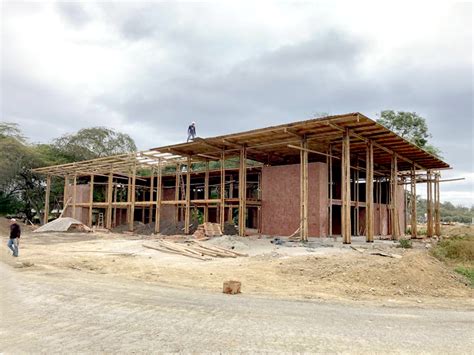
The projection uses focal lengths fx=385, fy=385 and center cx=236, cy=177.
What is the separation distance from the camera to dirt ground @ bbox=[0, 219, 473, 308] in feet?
31.6

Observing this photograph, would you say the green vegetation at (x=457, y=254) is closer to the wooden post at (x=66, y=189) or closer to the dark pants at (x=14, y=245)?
the dark pants at (x=14, y=245)

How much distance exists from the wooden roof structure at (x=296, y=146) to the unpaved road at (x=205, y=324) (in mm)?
9679

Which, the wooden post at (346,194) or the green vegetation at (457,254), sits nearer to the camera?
the green vegetation at (457,254)

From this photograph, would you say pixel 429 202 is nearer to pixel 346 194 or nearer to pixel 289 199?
pixel 289 199

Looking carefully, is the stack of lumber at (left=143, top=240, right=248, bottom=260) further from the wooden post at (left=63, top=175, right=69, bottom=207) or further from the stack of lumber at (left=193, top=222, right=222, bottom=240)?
the wooden post at (left=63, top=175, right=69, bottom=207)

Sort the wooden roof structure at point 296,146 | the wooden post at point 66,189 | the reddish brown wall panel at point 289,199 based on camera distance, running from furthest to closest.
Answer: the wooden post at point 66,189
the reddish brown wall panel at point 289,199
the wooden roof structure at point 296,146

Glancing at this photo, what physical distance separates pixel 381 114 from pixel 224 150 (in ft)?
72.5

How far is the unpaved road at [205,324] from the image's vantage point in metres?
5.21

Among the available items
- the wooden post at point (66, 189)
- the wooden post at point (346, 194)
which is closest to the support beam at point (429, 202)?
the wooden post at point (346, 194)

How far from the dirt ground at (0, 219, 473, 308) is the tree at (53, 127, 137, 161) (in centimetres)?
2623

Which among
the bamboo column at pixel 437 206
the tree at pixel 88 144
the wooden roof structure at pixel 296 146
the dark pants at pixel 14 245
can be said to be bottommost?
the dark pants at pixel 14 245

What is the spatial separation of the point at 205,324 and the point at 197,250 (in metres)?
9.43

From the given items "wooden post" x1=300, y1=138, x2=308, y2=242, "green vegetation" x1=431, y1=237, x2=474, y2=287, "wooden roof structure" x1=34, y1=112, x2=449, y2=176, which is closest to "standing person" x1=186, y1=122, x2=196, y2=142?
"wooden roof structure" x1=34, y1=112, x2=449, y2=176

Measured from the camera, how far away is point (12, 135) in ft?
126
